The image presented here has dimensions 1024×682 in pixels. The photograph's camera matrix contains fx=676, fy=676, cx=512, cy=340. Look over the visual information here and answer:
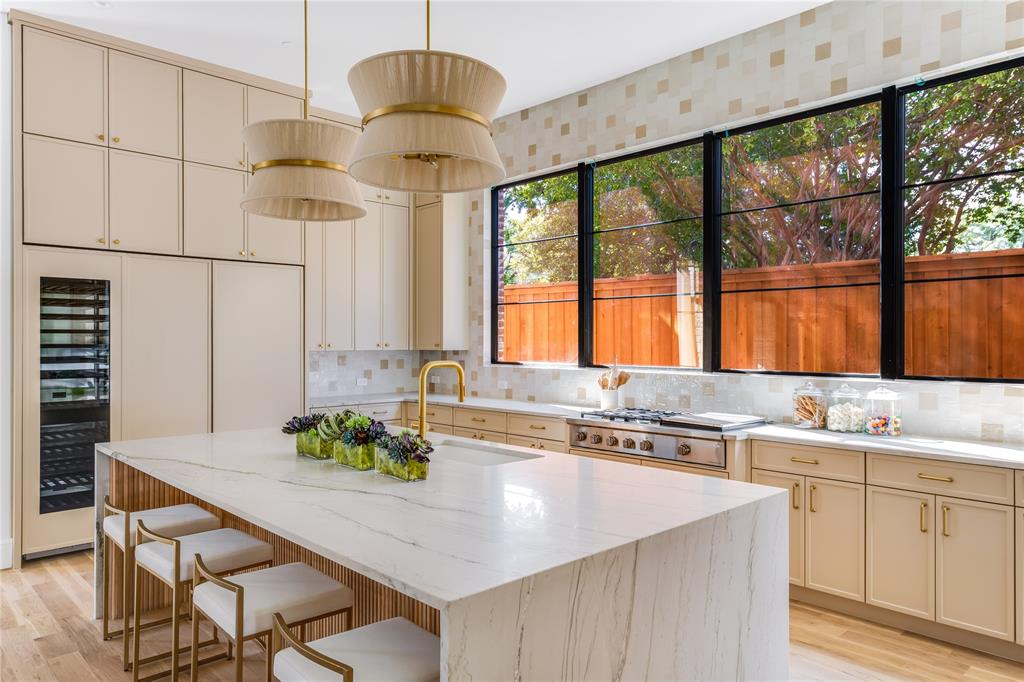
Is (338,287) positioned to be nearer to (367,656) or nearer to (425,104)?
(425,104)

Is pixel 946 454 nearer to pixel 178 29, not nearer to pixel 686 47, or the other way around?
pixel 686 47

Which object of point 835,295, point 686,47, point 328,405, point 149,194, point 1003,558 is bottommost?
point 1003,558

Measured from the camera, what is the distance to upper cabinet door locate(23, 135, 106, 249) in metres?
3.85

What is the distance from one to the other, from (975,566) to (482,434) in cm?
305

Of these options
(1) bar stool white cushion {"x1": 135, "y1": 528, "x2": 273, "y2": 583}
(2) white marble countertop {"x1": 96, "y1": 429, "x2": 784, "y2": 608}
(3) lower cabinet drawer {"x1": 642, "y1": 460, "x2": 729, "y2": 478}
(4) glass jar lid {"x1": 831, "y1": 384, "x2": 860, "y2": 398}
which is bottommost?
(1) bar stool white cushion {"x1": 135, "y1": 528, "x2": 273, "y2": 583}

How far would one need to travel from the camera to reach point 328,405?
17.1 ft

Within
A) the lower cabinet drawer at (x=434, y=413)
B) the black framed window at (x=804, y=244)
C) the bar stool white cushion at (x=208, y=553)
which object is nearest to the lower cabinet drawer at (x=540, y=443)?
the lower cabinet drawer at (x=434, y=413)

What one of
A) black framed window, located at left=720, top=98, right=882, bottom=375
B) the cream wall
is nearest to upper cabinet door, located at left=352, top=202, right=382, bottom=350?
the cream wall

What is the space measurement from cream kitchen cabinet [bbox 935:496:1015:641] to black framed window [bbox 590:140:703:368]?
5.86 ft

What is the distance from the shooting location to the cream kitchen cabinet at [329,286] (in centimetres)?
520

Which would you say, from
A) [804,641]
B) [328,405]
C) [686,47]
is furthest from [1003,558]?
[328,405]

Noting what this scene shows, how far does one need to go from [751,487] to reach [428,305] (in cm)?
402

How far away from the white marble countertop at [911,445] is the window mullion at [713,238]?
2.62ft

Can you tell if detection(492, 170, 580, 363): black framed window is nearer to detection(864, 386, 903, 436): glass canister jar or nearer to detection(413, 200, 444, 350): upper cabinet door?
detection(413, 200, 444, 350): upper cabinet door
